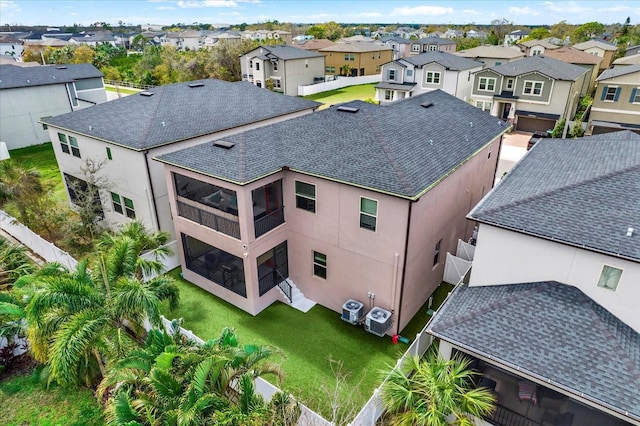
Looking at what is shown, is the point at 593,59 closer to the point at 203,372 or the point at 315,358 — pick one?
the point at 315,358

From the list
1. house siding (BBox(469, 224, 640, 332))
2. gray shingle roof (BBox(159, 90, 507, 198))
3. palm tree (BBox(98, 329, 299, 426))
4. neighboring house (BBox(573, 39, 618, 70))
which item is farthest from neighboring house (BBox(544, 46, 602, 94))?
palm tree (BBox(98, 329, 299, 426))

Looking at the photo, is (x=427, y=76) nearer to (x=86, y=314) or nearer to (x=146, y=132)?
(x=146, y=132)

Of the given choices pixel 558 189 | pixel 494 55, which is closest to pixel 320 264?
pixel 558 189

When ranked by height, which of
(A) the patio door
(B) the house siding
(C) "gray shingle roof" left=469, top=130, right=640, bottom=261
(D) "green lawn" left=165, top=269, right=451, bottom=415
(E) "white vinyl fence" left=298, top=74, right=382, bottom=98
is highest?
(C) "gray shingle roof" left=469, top=130, right=640, bottom=261

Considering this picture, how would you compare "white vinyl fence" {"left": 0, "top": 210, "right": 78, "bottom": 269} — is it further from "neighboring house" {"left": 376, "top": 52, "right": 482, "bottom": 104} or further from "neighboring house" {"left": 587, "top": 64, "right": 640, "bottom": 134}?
"neighboring house" {"left": 587, "top": 64, "right": 640, "bottom": 134}

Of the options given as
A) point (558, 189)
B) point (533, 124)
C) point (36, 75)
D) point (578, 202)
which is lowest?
point (533, 124)

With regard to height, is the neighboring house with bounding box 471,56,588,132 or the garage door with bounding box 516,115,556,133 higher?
the neighboring house with bounding box 471,56,588,132
